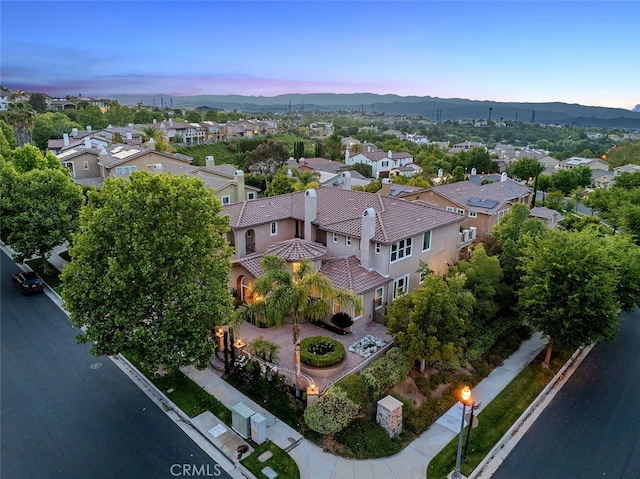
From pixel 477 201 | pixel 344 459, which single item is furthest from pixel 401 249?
pixel 477 201

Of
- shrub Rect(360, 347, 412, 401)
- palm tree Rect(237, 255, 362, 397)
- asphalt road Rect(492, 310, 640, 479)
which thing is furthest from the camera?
shrub Rect(360, 347, 412, 401)

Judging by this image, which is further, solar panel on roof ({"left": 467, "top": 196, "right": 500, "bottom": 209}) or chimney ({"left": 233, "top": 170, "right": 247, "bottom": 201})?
solar panel on roof ({"left": 467, "top": 196, "right": 500, "bottom": 209})

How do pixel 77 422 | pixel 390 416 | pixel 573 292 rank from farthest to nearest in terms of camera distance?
pixel 573 292, pixel 77 422, pixel 390 416

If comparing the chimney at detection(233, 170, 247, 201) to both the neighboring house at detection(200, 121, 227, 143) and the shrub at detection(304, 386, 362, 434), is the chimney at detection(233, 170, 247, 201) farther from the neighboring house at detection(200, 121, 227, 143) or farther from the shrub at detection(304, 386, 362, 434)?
the neighboring house at detection(200, 121, 227, 143)

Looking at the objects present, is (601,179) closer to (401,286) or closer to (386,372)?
(401,286)

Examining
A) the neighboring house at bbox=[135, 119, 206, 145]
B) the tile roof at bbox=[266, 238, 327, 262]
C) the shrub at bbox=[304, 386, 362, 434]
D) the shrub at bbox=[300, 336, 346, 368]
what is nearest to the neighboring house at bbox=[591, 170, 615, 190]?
the tile roof at bbox=[266, 238, 327, 262]

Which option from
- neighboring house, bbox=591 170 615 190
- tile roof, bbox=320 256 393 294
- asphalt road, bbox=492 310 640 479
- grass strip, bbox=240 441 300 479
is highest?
tile roof, bbox=320 256 393 294
